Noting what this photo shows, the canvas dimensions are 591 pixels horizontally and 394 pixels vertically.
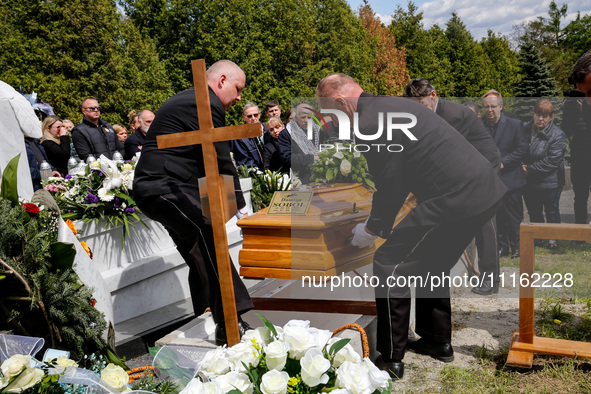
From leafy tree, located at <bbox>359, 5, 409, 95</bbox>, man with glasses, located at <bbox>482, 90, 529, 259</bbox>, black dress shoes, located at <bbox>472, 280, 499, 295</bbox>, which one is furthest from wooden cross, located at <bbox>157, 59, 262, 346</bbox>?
leafy tree, located at <bbox>359, 5, 409, 95</bbox>

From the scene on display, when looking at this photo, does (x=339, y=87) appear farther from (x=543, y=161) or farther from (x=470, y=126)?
(x=543, y=161)

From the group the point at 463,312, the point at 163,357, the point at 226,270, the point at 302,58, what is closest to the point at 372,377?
the point at 163,357

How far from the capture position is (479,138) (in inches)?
153

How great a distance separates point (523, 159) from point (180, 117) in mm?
2780

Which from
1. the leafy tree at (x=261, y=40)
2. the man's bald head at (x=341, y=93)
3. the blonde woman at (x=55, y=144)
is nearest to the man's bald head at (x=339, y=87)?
the man's bald head at (x=341, y=93)

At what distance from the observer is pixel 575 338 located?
3611 millimetres

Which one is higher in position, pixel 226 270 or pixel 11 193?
pixel 11 193

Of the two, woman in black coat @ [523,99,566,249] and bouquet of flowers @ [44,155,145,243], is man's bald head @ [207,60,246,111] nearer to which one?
bouquet of flowers @ [44,155,145,243]

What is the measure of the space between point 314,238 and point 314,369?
212cm

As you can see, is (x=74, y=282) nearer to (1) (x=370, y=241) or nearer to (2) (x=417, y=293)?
(1) (x=370, y=241)

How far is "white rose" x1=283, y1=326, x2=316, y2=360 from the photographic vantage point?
1313 mm

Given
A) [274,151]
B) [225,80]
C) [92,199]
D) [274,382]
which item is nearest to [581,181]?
[225,80]

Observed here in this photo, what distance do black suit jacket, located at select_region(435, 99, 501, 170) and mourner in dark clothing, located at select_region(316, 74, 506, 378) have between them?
68 cm

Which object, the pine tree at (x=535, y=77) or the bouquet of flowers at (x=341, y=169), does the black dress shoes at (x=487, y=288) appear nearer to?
the bouquet of flowers at (x=341, y=169)
